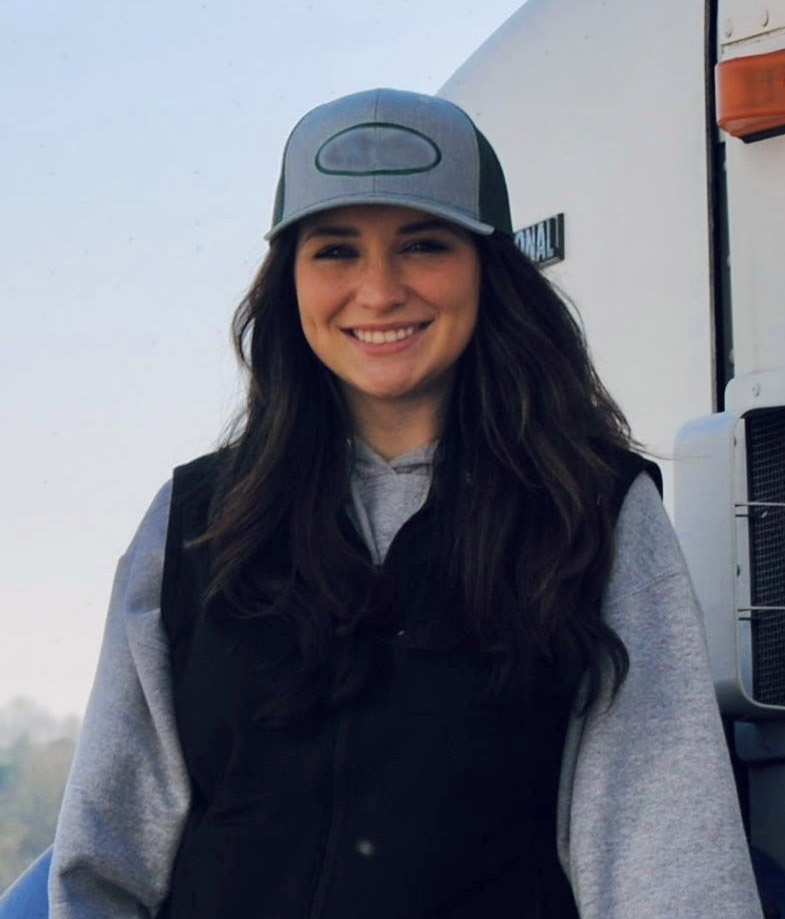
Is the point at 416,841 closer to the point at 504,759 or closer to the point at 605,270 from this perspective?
the point at 504,759

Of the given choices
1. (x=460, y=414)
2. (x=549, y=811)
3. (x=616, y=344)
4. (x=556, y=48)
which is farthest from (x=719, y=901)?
(x=556, y=48)

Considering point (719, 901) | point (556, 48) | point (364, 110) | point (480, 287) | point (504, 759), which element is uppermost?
point (556, 48)

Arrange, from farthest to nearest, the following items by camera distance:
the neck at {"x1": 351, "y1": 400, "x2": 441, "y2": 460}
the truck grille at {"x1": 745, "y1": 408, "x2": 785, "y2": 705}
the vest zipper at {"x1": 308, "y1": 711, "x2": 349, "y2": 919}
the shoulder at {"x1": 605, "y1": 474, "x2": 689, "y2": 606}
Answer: the truck grille at {"x1": 745, "y1": 408, "x2": 785, "y2": 705} → the neck at {"x1": 351, "y1": 400, "x2": 441, "y2": 460} → the shoulder at {"x1": 605, "y1": 474, "x2": 689, "y2": 606} → the vest zipper at {"x1": 308, "y1": 711, "x2": 349, "y2": 919}

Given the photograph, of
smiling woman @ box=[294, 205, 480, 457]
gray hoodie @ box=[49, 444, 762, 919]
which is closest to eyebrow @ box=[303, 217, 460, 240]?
smiling woman @ box=[294, 205, 480, 457]

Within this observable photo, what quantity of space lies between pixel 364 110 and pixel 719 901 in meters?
0.92

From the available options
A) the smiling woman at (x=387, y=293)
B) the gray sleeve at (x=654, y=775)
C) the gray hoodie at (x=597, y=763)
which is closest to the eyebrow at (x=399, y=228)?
the smiling woman at (x=387, y=293)

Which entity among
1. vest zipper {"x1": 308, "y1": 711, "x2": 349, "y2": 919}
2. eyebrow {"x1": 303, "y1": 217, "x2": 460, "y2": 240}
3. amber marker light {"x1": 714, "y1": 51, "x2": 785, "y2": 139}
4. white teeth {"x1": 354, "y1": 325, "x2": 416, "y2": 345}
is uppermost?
amber marker light {"x1": 714, "y1": 51, "x2": 785, "y2": 139}

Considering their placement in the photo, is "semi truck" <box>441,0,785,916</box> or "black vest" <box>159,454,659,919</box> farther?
"semi truck" <box>441,0,785,916</box>

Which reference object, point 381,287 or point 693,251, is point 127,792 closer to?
point 381,287

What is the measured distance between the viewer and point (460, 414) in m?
2.21

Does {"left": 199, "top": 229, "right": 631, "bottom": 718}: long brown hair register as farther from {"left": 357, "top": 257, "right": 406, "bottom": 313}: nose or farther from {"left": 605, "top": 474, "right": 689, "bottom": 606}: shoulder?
{"left": 357, "top": 257, "right": 406, "bottom": 313}: nose

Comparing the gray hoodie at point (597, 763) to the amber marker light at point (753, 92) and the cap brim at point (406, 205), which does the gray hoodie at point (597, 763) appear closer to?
the cap brim at point (406, 205)

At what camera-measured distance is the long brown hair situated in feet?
6.79

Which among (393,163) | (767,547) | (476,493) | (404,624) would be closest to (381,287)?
(393,163)
